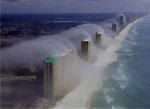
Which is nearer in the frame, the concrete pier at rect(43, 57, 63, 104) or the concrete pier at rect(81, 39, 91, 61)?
the concrete pier at rect(43, 57, 63, 104)

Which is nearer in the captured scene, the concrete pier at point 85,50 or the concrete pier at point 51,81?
the concrete pier at point 51,81

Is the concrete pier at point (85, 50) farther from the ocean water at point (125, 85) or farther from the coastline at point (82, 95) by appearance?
the coastline at point (82, 95)

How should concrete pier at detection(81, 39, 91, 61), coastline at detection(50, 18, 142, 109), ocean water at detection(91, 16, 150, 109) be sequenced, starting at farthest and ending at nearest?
concrete pier at detection(81, 39, 91, 61), ocean water at detection(91, 16, 150, 109), coastline at detection(50, 18, 142, 109)

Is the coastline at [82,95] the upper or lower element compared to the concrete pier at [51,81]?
lower

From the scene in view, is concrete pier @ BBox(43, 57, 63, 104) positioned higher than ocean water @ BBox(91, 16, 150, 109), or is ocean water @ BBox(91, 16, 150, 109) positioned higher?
concrete pier @ BBox(43, 57, 63, 104)

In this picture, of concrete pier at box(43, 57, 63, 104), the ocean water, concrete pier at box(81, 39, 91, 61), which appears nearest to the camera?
concrete pier at box(43, 57, 63, 104)

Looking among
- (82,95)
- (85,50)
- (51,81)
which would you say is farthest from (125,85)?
(85,50)

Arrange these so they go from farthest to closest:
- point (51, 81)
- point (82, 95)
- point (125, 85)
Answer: point (125, 85) < point (82, 95) < point (51, 81)

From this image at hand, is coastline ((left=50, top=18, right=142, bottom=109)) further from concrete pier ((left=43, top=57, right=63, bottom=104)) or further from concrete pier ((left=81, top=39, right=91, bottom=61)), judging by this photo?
concrete pier ((left=81, top=39, right=91, bottom=61))

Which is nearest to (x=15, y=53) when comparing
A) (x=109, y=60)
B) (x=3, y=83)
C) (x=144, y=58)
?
(x=3, y=83)

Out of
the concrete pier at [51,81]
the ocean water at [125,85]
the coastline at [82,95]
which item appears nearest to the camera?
the coastline at [82,95]

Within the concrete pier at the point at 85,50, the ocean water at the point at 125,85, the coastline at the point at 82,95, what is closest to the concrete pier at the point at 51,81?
the coastline at the point at 82,95

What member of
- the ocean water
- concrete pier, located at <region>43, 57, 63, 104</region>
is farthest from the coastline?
concrete pier, located at <region>43, 57, 63, 104</region>

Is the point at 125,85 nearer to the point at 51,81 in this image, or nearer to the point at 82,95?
the point at 82,95
